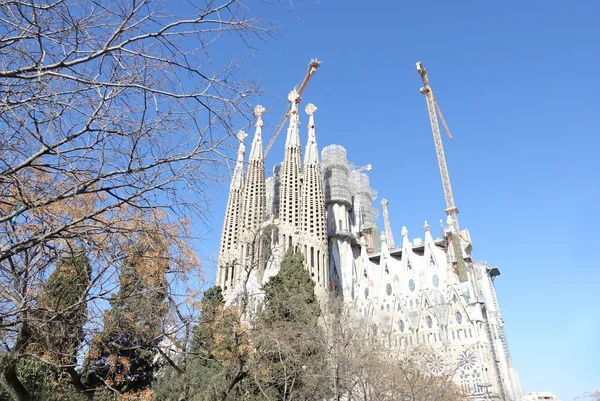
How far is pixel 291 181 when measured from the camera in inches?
1266

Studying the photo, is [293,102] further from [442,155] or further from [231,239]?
[442,155]

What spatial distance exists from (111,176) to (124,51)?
100 cm

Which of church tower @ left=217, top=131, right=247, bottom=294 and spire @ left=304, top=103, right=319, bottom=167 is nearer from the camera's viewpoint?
church tower @ left=217, top=131, right=247, bottom=294

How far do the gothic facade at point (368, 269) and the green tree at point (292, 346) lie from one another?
11.3 meters

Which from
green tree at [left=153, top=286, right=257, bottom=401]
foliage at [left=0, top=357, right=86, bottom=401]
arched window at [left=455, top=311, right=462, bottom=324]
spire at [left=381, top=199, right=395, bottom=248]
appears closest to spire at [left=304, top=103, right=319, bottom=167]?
arched window at [left=455, top=311, right=462, bottom=324]

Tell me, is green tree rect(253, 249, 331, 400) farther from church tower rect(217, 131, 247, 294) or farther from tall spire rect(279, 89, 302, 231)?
church tower rect(217, 131, 247, 294)

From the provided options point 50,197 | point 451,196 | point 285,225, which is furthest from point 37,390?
point 451,196

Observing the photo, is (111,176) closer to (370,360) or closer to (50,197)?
(50,197)

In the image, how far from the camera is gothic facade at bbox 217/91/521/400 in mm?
27781

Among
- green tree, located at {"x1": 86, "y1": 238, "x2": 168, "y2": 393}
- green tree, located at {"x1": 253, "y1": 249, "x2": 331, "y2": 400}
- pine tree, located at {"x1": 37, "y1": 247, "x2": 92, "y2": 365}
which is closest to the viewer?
pine tree, located at {"x1": 37, "y1": 247, "x2": 92, "y2": 365}

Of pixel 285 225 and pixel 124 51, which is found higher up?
pixel 285 225

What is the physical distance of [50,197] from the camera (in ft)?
11.2

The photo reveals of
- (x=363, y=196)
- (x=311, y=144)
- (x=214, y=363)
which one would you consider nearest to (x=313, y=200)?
(x=311, y=144)

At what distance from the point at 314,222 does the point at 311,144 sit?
770cm
